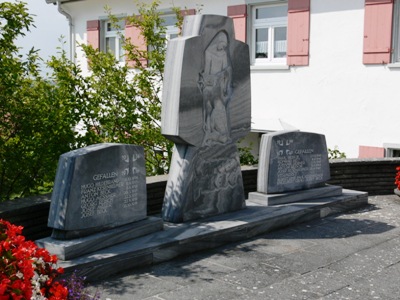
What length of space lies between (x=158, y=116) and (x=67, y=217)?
13.8ft

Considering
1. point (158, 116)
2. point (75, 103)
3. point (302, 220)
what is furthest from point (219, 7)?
point (302, 220)

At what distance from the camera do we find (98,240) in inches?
234

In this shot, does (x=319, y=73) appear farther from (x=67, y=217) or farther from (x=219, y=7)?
(x=67, y=217)

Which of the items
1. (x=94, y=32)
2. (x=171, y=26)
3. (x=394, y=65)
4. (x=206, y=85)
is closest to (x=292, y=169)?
(x=206, y=85)

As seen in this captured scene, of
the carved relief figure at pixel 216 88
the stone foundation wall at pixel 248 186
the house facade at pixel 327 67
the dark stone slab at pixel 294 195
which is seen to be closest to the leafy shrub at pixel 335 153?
the house facade at pixel 327 67

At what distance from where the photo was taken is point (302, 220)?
812cm

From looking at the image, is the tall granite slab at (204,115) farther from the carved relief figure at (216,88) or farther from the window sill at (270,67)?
the window sill at (270,67)

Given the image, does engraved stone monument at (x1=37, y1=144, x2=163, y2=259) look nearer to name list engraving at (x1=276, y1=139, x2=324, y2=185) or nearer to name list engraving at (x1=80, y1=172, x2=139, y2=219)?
name list engraving at (x1=80, y1=172, x2=139, y2=219)

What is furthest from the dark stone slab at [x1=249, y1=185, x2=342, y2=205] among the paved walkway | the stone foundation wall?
the stone foundation wall

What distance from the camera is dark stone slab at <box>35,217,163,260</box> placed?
563 cm

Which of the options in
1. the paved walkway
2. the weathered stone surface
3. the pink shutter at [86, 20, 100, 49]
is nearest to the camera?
the paved walkway

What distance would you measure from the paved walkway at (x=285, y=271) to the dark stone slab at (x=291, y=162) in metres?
0.84

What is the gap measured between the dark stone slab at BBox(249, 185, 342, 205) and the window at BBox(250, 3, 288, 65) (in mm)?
5269

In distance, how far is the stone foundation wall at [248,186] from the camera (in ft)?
20.8
